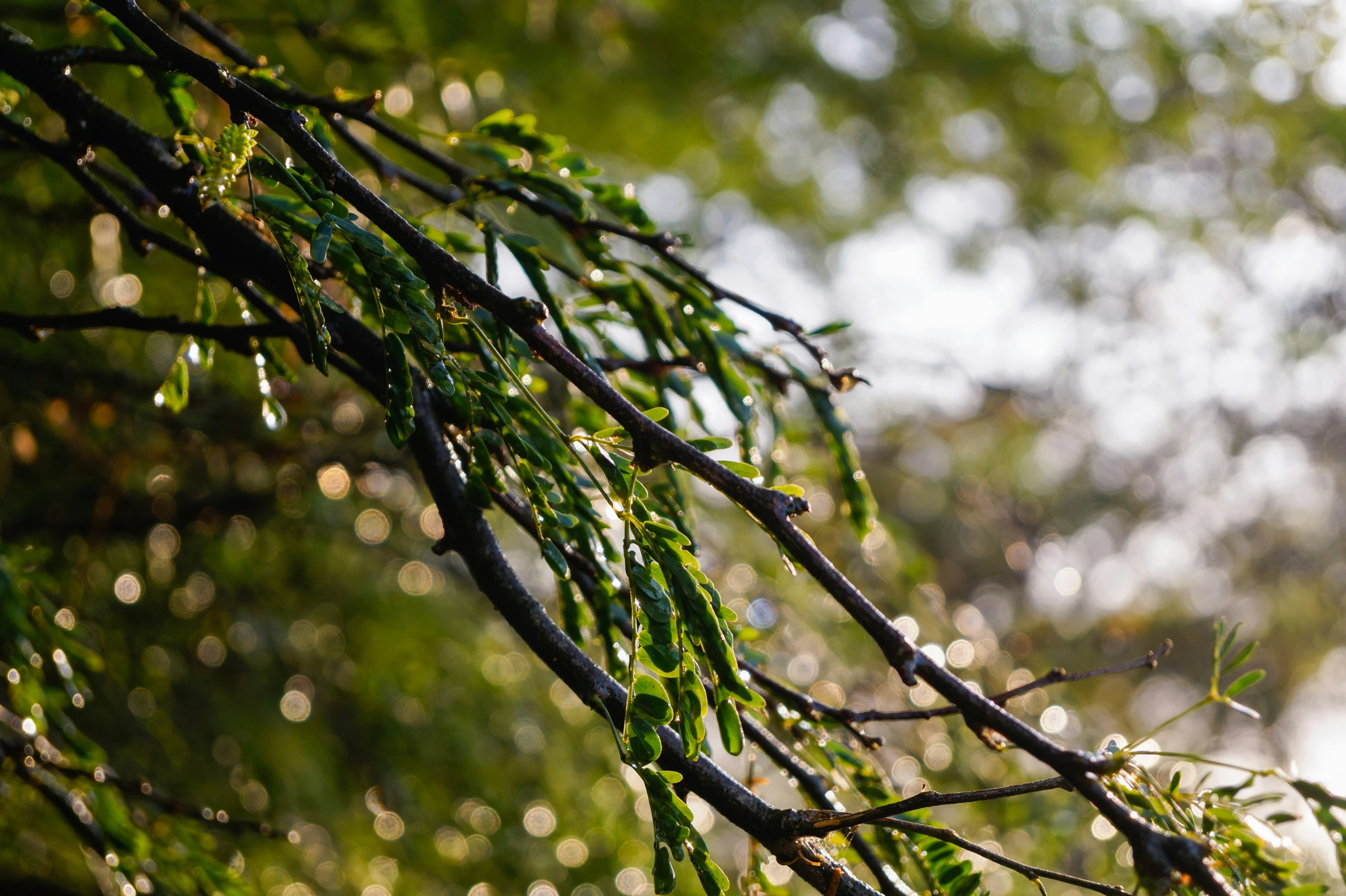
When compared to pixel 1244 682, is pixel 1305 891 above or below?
below

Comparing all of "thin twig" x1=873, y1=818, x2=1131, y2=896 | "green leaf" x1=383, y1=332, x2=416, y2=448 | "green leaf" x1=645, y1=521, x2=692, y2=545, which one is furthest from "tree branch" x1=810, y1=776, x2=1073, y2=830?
"green leaf" x1=383, y1=332, x2=416, y2=448

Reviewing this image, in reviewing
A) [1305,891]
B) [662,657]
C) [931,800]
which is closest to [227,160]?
[662,657]

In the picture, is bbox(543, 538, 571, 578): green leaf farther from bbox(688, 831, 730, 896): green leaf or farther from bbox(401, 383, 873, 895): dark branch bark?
bbox(688, 831, 730, 896): green leaf

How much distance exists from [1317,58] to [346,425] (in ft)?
17.3

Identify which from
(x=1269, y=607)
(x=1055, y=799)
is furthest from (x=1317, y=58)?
(x=1055, y=799)

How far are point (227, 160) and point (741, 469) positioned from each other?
0.67m

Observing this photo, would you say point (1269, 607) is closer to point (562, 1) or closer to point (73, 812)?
point (562, 1)

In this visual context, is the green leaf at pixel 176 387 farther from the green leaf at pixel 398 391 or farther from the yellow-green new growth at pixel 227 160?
the green leaf at pixel 398 391

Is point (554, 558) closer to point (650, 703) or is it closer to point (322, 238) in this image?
point (650, 703)

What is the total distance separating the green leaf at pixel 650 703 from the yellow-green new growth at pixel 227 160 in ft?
2.22

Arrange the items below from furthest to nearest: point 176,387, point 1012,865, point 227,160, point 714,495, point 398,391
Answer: point 714,495, point 176,387, point 227,160, point 398,391, point 1012,865

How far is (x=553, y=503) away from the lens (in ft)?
3.27

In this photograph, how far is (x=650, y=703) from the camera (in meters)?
0.84

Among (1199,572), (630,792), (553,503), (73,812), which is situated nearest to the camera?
(553,503)
